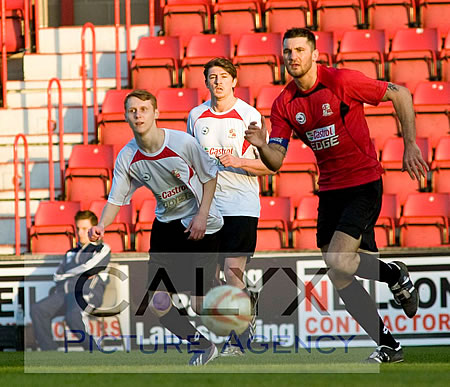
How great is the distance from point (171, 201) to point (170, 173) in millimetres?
217

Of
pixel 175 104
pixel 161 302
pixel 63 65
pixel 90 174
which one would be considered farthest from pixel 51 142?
pixel 161 302

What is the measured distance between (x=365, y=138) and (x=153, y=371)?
6.49 feet

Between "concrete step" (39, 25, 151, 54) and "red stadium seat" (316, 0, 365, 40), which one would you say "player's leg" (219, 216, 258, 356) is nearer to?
"red stadium seat" (316, 0, 365, 40)

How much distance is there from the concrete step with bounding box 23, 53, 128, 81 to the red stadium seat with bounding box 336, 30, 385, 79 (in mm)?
2860

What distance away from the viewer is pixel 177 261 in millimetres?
6586

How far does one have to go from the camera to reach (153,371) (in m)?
5.89

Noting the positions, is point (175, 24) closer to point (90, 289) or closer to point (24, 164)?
point (24, 164)

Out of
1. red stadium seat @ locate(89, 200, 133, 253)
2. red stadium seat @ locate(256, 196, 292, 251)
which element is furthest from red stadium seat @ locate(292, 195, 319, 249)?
red stadium seat @ locate(89, 200, 133, 253)

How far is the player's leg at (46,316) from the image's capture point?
919 centimetres

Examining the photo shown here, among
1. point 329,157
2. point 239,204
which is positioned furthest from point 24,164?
point 329,157

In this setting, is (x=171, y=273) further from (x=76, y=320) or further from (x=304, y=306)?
(x=76, y=320)

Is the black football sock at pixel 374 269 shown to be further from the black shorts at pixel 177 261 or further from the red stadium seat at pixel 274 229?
the red stadium seat at pixel 274 229

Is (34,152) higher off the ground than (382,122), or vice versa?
(382,122)

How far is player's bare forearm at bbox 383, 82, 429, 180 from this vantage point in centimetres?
594
